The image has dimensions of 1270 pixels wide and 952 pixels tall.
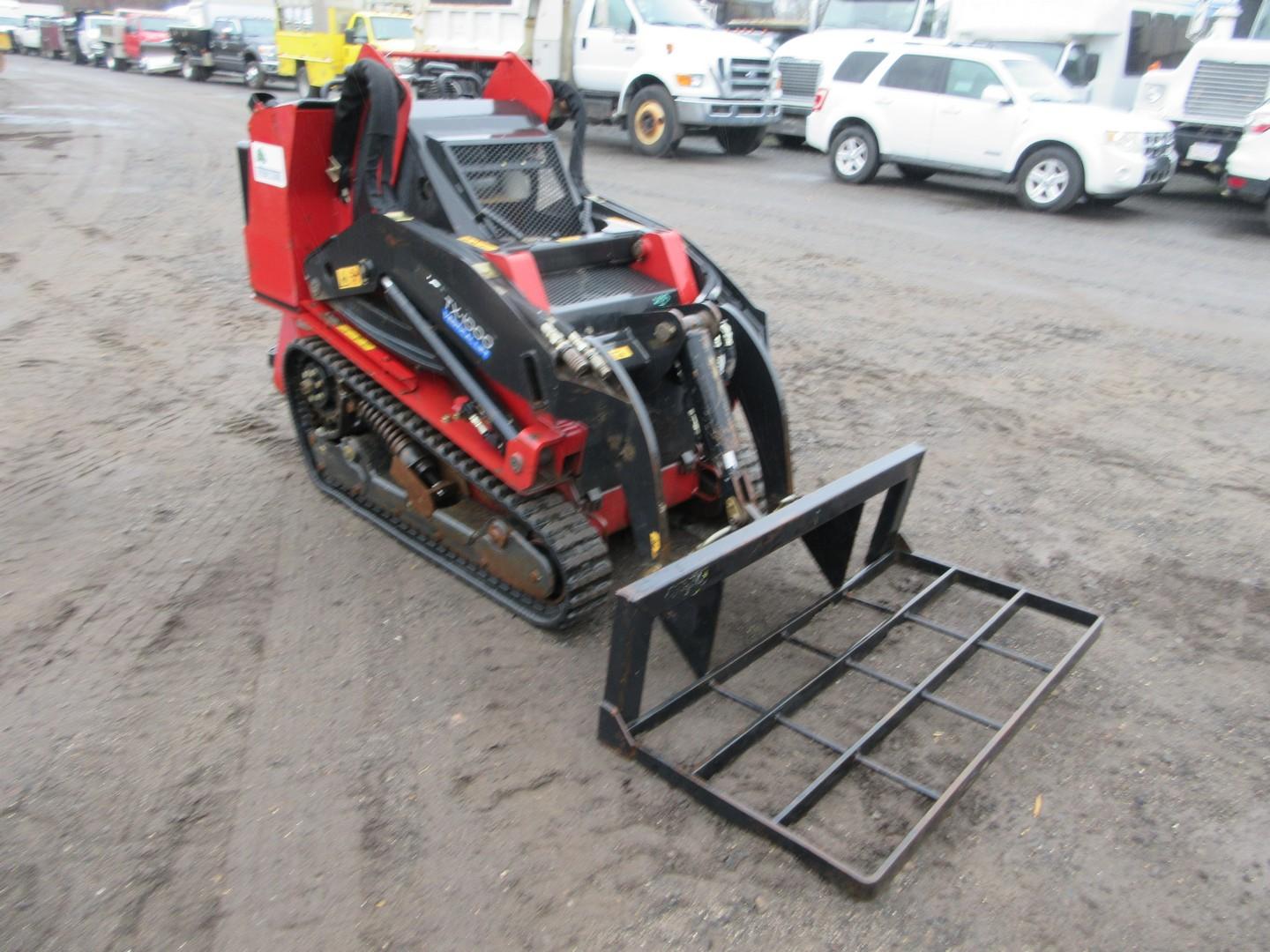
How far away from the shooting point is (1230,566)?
4.45m

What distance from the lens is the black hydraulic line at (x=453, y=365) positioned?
3.76 metres

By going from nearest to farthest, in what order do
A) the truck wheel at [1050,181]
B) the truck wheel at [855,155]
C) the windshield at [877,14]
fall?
1. the truck wheel at [1050,181]
2. the truck wheel at [855,155]
3. the windshield at [877,14]

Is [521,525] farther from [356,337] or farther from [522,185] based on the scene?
[522,185]

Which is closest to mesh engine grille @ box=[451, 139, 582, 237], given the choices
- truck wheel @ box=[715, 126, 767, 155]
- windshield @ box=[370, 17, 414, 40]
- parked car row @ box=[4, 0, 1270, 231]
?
parked car row @ box=[4, 0, 1270, 231]

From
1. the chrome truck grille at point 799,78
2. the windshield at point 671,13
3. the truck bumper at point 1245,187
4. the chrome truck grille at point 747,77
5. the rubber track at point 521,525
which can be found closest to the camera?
the rubber track at point 521,525

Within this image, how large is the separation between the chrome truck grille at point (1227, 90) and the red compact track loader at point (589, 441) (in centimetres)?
1024

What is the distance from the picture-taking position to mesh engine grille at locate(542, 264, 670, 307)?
398 centimetres

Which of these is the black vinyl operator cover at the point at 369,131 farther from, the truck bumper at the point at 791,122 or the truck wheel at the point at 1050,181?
the truck bumper at the point at 791,122

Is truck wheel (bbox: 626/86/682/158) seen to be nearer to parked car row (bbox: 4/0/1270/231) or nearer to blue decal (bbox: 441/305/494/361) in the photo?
parked car row (bbox: 4/0/1270/231)

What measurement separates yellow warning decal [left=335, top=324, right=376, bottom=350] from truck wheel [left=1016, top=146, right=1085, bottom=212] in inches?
383

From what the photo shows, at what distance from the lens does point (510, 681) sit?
355 cm

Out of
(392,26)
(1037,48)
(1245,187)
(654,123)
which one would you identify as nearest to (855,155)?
(654,123)

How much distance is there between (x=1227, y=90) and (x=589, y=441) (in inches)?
465

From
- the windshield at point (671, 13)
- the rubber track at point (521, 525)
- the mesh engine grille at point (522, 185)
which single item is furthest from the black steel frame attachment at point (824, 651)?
the windshield at point (671, 13)
